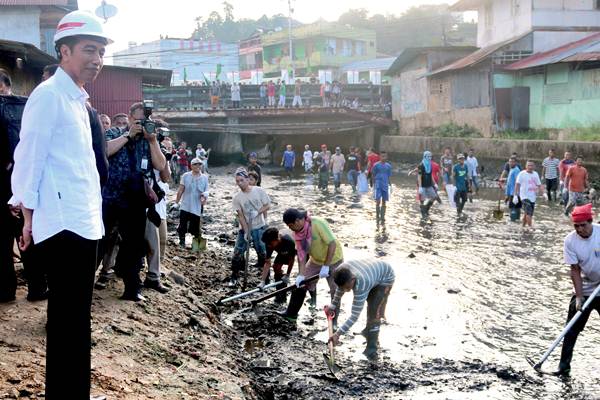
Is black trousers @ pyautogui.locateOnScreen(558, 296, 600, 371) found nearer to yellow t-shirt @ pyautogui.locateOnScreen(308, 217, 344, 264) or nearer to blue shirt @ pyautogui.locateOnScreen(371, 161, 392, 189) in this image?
yellow t-shirt @ pyautogui.locateOnScreen(308, 217, 344, 264)

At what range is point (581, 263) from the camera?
6.50 meters

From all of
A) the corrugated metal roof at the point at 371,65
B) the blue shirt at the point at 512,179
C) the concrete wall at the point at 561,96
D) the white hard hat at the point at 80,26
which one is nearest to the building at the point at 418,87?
the concrete wall at the point at 561,96

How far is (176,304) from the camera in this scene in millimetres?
7137

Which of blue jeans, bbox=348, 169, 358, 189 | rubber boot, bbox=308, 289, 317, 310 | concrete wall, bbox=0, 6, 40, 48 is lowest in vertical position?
rubber boot, bbox=308, 289, 317, 310

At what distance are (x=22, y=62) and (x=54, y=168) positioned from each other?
13761 millimetres

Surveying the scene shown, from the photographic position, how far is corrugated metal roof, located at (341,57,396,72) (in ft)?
187

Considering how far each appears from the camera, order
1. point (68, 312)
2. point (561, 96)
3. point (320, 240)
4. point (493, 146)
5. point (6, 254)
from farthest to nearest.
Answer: point (493, 146)
point (561, 96)
point (320, 240)
point (6, 254)
point (68, 312)

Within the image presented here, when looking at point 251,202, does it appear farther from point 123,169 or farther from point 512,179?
point 512,179

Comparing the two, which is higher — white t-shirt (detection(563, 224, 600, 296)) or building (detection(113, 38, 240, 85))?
building (detection(113, 38, 240, 85))

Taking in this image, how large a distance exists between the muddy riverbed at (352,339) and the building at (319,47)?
51757 millimetres

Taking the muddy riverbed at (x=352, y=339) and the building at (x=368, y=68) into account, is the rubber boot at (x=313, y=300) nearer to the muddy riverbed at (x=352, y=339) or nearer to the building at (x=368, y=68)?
the muddy riverbed at (x=352, y=339)

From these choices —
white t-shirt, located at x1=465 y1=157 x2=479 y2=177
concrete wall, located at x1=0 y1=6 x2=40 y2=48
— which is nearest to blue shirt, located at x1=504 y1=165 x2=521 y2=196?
white t-shirt, located at x1=465 y1=157 x2=479 y2=177

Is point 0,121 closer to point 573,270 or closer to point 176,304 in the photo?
point 176,304

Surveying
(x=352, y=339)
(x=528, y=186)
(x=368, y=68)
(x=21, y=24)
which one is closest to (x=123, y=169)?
(x=352, y=339)
